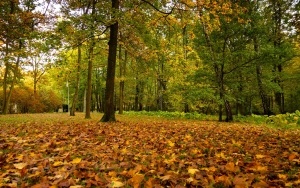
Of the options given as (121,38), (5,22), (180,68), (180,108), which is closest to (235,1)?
(121,38)

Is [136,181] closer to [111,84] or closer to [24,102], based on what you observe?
[111,84]

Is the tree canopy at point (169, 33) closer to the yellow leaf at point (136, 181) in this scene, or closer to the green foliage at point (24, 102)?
the yellow leaf at point (136, 181)

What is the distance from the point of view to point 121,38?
48.3ft

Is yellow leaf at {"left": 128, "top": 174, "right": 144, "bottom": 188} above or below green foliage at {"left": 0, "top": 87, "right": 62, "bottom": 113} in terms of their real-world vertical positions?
below

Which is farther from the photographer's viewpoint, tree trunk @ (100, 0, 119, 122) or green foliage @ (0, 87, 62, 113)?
green foliage @ (0, 87, 62, 113)

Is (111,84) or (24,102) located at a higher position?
(111,84)

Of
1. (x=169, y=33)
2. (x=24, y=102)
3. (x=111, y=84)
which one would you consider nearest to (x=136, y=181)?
(x=111, y=84)

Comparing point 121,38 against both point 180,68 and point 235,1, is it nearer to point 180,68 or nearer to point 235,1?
point 235,1

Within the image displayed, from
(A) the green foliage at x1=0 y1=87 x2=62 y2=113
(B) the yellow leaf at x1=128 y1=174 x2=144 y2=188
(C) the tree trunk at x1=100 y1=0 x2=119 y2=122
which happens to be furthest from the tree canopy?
(A) the green foliage at x1=0 y1=87 x2=62 y2=113

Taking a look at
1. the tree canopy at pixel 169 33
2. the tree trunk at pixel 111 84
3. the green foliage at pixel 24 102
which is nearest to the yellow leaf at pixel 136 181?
the tree canopy at pixel 169 33

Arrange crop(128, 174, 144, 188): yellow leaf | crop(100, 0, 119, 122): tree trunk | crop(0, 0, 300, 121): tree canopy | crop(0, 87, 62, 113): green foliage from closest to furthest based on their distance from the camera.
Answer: crop(128, 174, 144, 188): yellow leaf < crop(0, 0, 300, 121): tree canopy < crop(100, 0, 119, 122): tree trunk < crop(0, 87, 62, 113): green foliage

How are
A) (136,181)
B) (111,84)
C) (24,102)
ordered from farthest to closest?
(24,102)
(111,84)
(136,181)

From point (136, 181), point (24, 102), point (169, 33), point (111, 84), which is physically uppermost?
point (169, 33)

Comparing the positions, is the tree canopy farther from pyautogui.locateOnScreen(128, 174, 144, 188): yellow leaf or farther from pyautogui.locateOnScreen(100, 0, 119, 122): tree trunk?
pyautogui.locateOnScreen(128, 174, 144, 188): yellow leaf
